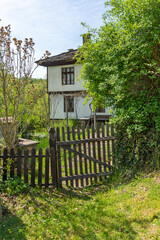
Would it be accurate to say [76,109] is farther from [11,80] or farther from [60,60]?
[11,80]

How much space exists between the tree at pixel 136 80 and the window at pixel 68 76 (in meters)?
13.0

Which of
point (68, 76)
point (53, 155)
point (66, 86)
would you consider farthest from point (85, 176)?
point (68, 76)

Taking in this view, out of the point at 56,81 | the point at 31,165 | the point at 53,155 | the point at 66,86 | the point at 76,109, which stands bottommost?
the point at 31,165

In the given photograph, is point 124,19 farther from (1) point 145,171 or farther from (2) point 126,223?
(2) point 126,223

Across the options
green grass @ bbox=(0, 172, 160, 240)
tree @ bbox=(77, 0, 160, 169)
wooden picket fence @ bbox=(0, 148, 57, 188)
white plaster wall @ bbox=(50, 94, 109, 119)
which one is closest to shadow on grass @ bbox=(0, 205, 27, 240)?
green grass @ bbox=(0, 172, 160, 240)

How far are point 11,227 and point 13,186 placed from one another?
1.32 m

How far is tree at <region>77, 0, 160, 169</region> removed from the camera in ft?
17.9

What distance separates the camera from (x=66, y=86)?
64.0 ft

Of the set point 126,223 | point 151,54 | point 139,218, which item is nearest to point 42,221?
point 126,223

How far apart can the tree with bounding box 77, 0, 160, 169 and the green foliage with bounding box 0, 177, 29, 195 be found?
260cm

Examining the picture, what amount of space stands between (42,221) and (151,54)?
191 inches

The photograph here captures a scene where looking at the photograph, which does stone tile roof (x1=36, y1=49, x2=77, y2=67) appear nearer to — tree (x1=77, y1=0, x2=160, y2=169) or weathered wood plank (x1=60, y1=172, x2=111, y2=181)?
tree (x1=77, y1=0, x2=160, y2=169)

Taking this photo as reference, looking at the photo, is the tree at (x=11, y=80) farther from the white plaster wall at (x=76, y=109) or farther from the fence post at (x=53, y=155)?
the white plaster wall at (x=76, y=109)

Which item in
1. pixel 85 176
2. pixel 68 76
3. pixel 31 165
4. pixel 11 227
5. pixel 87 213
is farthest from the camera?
pixel 68 76
